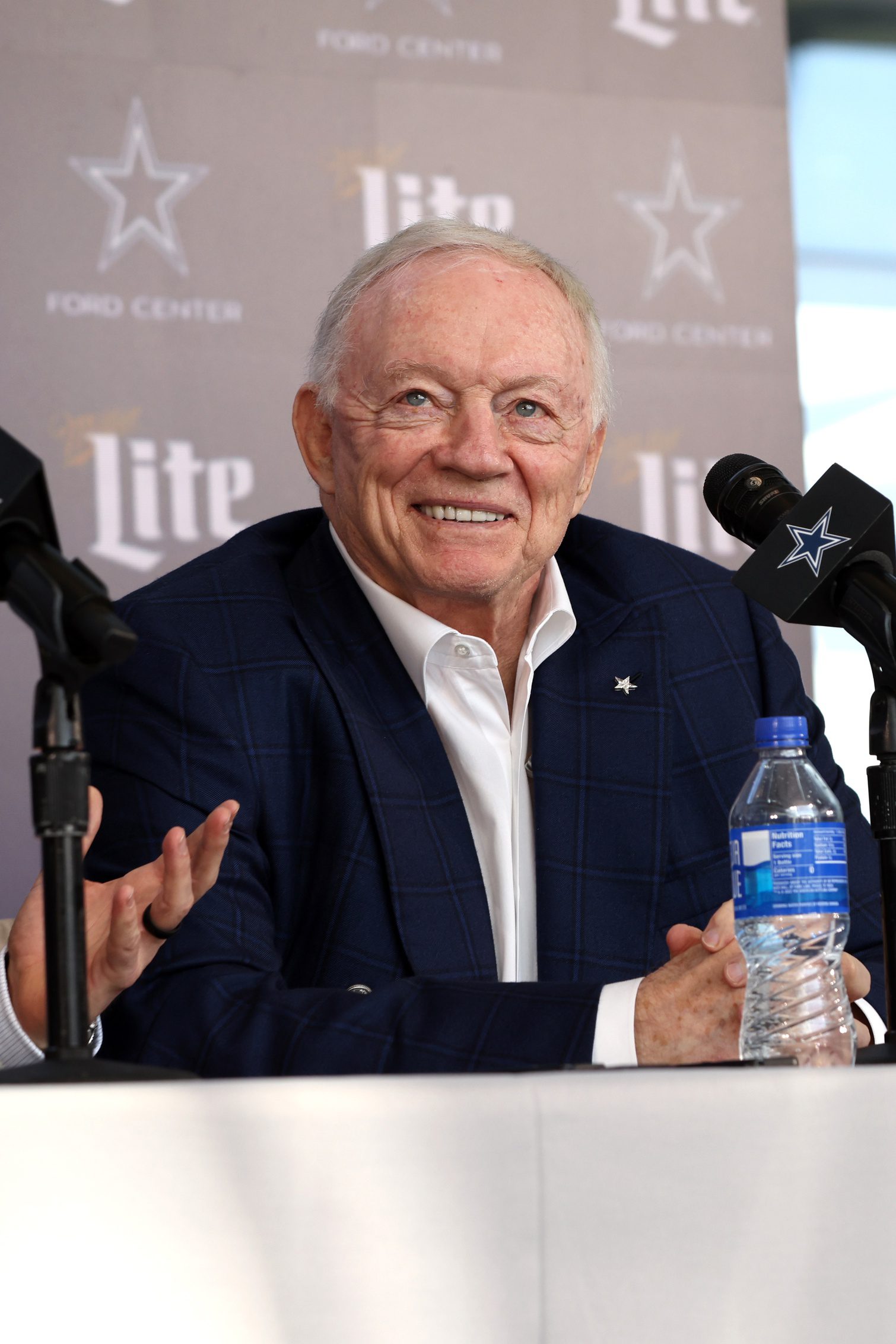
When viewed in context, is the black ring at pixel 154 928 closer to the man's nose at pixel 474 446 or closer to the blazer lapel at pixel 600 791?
the blazer lapel at pixel 600 791

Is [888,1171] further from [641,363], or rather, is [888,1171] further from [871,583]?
[641,363]

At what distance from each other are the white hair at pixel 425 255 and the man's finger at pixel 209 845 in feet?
2.72

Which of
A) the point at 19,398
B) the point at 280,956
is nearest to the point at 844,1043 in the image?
the point at 280,956

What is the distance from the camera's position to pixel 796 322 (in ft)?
12.2

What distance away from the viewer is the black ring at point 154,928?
129 centimetres

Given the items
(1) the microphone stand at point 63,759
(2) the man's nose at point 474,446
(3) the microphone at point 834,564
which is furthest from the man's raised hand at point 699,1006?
(2) the man's nose at point 474,446

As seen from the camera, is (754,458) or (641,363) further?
(641,363)

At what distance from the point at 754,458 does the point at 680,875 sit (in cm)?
58

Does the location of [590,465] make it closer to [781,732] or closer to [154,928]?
[781,732]

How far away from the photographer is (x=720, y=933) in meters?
1.29

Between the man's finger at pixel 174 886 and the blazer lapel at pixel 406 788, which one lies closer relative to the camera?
the man's finger at pixel 174 886

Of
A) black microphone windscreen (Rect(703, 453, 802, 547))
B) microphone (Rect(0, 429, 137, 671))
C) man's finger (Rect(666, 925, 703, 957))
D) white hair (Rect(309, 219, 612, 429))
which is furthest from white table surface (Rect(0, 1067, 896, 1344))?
Answer: white hair (Rect(309, 219, 612, 429))

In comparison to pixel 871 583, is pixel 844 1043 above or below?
below

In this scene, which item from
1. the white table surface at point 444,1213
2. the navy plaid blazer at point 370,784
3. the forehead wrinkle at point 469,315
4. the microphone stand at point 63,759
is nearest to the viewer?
the white table surface at point 444,1213
